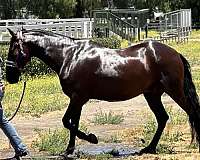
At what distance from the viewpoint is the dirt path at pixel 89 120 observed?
1107cm

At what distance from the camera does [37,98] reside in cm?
1627

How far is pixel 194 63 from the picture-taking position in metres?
26.2

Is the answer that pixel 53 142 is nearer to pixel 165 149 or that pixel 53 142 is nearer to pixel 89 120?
pixel 165 149

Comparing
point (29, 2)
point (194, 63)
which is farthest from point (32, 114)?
point (29, 2)

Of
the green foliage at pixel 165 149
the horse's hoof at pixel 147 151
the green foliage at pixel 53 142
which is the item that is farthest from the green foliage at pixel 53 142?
the green foliage at pixel 165 149

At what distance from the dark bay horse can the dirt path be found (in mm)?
1633

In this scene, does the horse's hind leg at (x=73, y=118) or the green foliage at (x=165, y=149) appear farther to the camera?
the green foliage at (x=165, y=149)

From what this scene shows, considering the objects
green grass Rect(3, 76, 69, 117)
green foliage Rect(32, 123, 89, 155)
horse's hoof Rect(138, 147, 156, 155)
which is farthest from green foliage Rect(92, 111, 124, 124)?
horse's hoof Rect(138, 147, 156, 155)

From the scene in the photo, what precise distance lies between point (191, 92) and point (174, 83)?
17.4 inches

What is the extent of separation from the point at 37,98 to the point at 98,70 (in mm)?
7717

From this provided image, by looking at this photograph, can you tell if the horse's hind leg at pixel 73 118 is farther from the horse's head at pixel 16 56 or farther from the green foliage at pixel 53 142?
the horse's head at pixel 16 56

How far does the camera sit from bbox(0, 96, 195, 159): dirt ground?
35.9ft

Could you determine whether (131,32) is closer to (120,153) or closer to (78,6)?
(78,6)

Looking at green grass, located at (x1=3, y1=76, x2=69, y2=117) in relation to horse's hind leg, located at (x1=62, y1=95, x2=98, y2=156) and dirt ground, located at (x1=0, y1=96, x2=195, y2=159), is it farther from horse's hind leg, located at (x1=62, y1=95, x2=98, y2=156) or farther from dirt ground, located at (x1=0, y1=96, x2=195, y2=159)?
horse's hind leg, located at (x1=62, y1=95, x2=98, y2=156)
